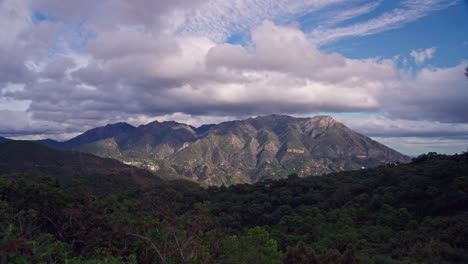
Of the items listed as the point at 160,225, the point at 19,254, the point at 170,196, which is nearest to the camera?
the point at 19,254

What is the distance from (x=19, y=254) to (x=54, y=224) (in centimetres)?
305

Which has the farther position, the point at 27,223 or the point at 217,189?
the point at 217,189

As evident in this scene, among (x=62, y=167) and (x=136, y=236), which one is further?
(x=62, y=167)

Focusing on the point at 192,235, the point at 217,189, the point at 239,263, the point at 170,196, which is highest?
the point at 170,196

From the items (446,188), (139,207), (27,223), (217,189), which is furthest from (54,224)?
(217,189)

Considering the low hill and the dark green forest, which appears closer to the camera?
the dark green forest

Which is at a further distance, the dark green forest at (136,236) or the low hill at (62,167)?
the low hill at (62,167)

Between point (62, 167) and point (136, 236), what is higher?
point (136, 236)

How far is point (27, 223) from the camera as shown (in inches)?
373

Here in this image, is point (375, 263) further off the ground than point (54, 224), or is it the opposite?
point (54, 224)

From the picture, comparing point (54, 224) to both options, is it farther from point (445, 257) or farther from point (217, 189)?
point (217, 189)

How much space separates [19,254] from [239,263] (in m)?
6.26

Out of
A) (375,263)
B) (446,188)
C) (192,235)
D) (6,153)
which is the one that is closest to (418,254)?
(375,263)

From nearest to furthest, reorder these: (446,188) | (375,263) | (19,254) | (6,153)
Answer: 1. (19,254)
2. (375,263)
3. (446,188)
4. (6,153)
